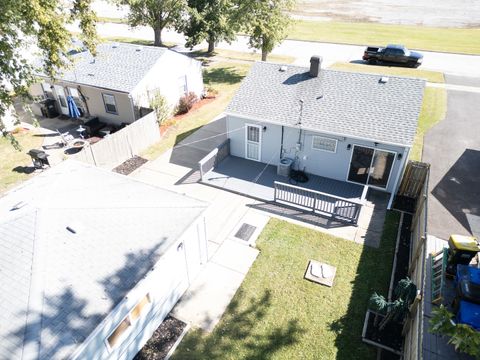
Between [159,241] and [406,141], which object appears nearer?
[159,241]

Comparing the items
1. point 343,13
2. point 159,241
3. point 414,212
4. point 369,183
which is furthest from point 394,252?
point 343,13

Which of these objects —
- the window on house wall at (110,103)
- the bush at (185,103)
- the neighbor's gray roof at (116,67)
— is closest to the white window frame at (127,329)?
the neighbor's gray roof at (116,67)

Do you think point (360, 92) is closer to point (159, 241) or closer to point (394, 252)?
point (394, 252)

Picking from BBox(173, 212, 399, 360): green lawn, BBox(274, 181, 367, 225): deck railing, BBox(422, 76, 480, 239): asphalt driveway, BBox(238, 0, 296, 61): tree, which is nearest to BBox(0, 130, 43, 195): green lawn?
BBox(173, 212, 399, 360): green lawn

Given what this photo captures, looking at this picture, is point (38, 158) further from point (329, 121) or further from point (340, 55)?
point (340, 55)

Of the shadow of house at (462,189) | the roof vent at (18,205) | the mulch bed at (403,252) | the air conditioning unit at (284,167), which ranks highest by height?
the roof vent at (18,205)

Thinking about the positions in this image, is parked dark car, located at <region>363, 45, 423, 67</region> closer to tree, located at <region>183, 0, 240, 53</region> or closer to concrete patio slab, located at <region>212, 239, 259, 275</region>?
tree, located at <region>183, 0, 240, 53</region>

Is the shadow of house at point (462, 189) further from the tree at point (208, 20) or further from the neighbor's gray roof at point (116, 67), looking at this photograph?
the tree at point (208, 20)
